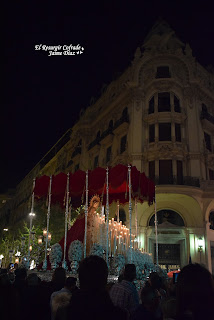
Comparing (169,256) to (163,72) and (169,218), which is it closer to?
(169,218)

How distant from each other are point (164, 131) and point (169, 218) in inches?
268

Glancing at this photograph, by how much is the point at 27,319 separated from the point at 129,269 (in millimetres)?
1636

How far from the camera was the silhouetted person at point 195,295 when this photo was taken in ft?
6.61

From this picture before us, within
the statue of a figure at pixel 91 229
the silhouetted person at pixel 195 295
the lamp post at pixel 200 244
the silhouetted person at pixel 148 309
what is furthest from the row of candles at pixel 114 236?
the silhouetted person at pixel 195 295

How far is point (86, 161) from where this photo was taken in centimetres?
3080

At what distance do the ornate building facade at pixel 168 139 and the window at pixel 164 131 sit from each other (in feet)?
0.26

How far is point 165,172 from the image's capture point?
22000 mm

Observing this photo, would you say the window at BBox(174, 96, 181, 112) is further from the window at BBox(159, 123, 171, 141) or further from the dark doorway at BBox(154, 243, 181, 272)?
the dark doorway at BBox(154, 243, 181, 272)

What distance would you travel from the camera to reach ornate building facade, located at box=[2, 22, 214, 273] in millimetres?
20969

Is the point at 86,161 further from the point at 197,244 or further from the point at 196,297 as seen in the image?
the point at 196,297

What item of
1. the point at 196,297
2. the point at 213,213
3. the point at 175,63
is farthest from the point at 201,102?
the point at 196,297

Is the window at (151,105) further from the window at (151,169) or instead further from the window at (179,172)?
the window at (179,172)

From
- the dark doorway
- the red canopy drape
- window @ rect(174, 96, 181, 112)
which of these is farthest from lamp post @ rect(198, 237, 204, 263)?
window @ rect(174, 96, 181, 112)

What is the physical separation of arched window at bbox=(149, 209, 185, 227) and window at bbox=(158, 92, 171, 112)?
8185 millimetres
